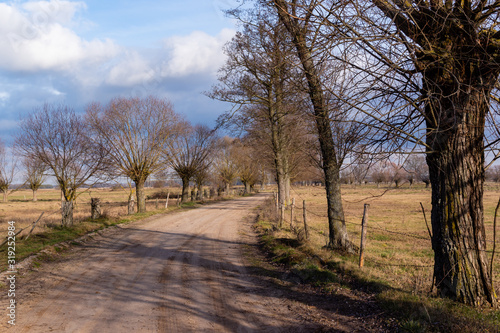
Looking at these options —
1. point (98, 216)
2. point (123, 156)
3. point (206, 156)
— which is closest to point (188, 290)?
point (98, 216)

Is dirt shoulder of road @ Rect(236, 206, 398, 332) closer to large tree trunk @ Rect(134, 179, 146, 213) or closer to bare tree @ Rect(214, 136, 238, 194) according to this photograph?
large tree trunk @ Rect(134, 179, 146, 213)

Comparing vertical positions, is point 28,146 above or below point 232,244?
above

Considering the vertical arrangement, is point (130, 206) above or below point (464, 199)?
below

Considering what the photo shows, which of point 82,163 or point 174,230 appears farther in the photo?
point 82,163

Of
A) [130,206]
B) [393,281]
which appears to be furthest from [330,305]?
[130,206]

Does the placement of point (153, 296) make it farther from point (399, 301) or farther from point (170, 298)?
point (399, 301)

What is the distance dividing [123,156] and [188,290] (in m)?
19.0

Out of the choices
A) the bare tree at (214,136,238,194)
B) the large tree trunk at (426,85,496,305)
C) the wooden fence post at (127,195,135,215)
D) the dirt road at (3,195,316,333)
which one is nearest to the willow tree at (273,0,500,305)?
the large tree trunk at (426,85,496,305)

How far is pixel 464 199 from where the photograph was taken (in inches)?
197

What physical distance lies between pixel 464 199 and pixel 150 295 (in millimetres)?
5519

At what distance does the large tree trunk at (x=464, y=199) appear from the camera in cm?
493

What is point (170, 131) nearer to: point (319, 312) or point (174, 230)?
point (174, 230)

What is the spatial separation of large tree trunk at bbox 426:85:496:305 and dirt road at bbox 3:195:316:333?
247 cm

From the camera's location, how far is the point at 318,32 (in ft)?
17.4
